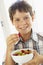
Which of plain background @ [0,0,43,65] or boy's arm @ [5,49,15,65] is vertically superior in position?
plain background @ [0,0,43,65]

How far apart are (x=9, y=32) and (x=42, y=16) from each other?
0.19 m

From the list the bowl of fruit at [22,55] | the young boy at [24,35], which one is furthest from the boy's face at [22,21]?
the bowl of fruit at [22,55]

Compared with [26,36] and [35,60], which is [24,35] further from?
[35,60]

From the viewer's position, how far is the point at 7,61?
1.19 metres

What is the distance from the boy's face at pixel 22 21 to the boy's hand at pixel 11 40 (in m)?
0.04

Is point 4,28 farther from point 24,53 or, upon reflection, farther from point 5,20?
point 24,53

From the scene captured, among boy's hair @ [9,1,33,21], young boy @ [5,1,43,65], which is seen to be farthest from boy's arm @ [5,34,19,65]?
boy's hair @ [9,1,33,21]

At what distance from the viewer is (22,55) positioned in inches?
45.5

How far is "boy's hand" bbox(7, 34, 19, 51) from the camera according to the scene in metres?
1.18

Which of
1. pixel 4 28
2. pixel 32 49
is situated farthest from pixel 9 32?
pixel 32 49

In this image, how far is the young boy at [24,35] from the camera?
3.79 ft

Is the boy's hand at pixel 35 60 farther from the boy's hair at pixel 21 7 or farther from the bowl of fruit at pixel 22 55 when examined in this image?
the boy's hair at pixel 21 7

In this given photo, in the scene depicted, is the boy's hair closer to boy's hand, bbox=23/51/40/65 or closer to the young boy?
the young boy

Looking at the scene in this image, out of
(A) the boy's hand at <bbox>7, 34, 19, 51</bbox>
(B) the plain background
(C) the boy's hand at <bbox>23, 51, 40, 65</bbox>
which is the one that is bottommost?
(C) the boy's hand at <bbox>23, 51, 40, 65</bbox>
